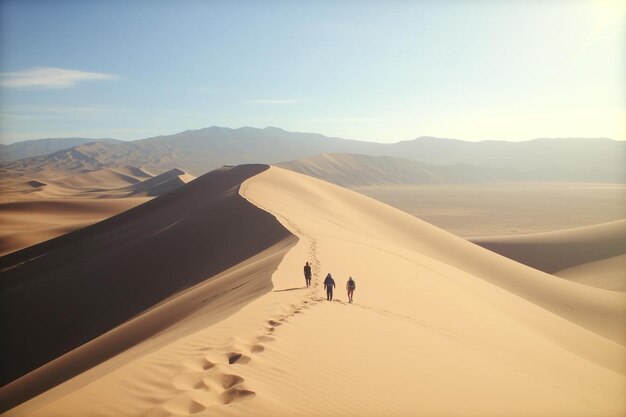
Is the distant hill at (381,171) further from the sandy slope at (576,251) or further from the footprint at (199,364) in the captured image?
the footprint at (199,364)

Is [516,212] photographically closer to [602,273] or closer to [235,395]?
[602,273]

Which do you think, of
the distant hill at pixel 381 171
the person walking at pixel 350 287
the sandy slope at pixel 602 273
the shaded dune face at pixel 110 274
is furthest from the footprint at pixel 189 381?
the distant hill at pixel 381 171

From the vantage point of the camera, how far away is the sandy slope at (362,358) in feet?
14.8

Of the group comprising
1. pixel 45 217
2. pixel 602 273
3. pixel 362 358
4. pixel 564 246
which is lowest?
pixel 602 273

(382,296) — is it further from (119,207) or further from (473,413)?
(119,207)

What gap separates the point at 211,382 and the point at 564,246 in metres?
35.4

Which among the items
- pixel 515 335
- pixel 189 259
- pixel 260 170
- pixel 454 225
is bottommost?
pixel 454 225

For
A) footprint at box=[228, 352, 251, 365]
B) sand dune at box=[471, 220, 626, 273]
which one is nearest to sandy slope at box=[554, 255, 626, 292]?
sand dune at box=[471, 220, 626, 273]

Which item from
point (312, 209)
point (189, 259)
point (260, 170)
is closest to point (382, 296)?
point (189, 259)

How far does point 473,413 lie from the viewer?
5.11m

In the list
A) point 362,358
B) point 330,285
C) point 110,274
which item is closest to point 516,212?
point 110,274

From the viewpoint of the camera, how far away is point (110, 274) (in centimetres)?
1666

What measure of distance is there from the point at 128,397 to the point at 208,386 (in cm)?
80

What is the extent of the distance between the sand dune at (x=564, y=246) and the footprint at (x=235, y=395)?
3092 cm
